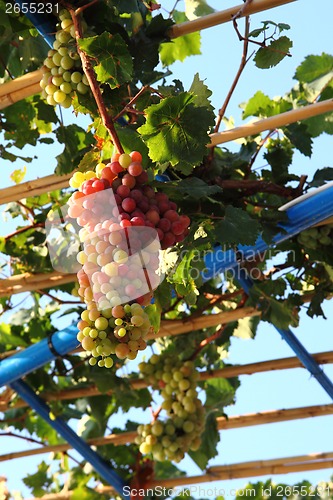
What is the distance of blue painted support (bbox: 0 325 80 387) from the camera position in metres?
2.69

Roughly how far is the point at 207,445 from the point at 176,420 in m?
0.29

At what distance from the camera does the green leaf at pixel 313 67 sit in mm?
2633

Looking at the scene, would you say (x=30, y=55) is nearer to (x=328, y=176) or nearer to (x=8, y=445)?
(x=328, y=176)

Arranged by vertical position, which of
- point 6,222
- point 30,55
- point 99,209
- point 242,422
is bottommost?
point 99,209

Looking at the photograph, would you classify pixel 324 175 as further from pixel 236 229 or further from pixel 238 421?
pixel 238 421

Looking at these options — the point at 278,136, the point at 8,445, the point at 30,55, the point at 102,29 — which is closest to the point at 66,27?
the point at 102,29

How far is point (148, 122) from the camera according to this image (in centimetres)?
160

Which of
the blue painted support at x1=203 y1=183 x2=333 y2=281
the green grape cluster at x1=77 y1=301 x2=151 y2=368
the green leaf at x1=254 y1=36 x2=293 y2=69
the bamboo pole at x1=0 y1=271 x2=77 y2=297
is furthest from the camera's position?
the bamboo pole at x1=0 y1=271 x2=77 y2=297

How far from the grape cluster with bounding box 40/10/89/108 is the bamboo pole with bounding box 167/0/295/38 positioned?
0.89ft

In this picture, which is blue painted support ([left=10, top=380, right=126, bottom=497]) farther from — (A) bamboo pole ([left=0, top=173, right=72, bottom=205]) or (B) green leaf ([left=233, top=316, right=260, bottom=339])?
(A) bamboo pole ([left=0, top=173, right=72, bottom=205])

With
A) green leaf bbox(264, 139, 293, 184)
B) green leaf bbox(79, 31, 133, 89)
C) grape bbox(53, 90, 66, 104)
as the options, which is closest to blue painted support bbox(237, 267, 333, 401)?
green leaf bbox(264, 139, 293, 184)

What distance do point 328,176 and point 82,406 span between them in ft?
5.50

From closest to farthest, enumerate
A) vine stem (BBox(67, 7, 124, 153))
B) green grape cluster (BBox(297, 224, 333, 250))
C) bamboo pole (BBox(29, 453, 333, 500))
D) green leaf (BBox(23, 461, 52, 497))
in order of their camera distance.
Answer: vine stem (BBox(67, 7, 124, 153)) → green grape cluster (BBox(297, 224, 333, 250)) → bamboo pole (BBox(29, 453, 333, 500)) → green leaf (BBox(23, 461, 52, 497))

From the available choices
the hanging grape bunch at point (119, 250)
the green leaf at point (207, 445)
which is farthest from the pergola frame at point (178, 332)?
the hanging grape bunch at point (119, 250)
